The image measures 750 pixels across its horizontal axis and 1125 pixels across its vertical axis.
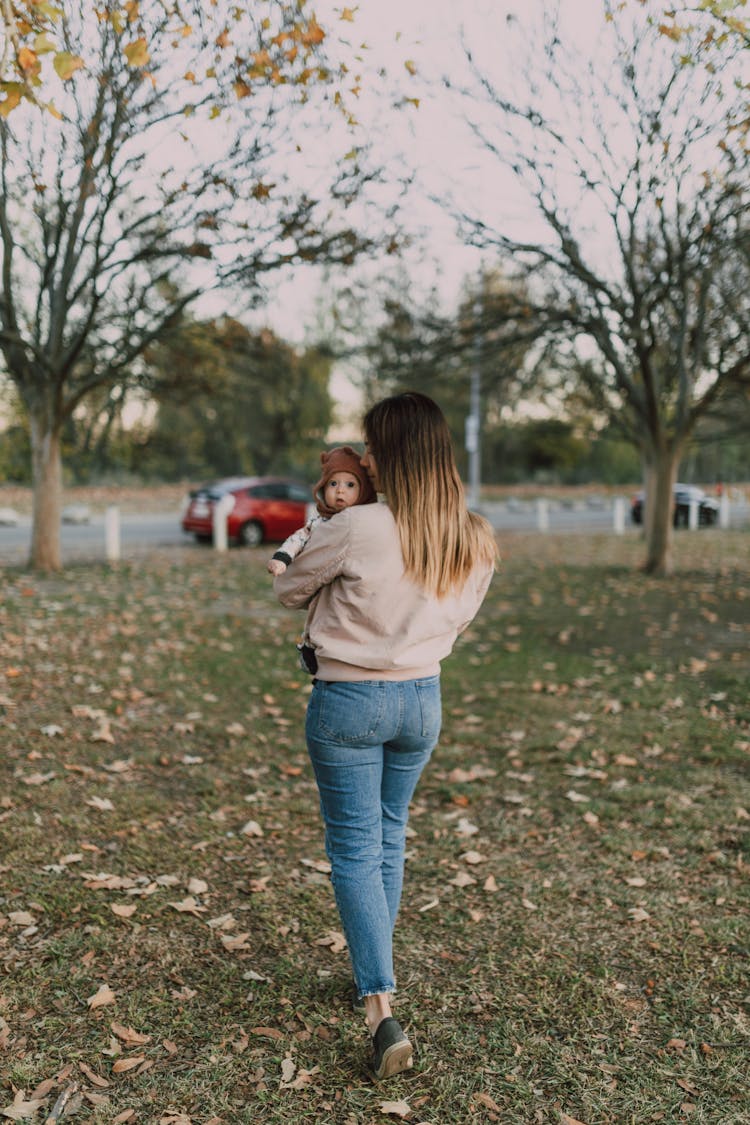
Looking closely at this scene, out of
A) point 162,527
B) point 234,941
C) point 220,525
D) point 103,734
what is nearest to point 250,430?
point 162,527

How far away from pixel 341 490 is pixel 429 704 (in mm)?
686

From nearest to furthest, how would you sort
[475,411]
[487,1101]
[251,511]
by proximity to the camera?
[487,1101] → [251,511] → [475,411]

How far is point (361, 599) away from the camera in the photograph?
8.94ft

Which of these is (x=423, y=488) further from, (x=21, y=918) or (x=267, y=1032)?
(x=21, y=918)

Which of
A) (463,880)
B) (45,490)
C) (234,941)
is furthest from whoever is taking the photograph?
(45,490)

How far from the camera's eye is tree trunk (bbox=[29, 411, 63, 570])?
13445 mm

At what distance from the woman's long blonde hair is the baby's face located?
9cm

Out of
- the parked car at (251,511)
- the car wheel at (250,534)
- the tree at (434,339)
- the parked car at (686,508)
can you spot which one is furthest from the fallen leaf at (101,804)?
the parked car at (686,508)

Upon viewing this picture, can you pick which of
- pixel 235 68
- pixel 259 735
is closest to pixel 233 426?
pixel 235 68

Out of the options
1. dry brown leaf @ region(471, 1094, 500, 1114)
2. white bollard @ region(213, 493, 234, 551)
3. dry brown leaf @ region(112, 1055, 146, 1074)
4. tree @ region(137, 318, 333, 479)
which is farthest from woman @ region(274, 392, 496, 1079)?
tree @ region(137, 318, 333, 479)

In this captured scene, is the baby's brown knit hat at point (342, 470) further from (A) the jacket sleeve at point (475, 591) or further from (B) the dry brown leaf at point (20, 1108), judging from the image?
(B) the dry brown leaf at point (20, 1108)

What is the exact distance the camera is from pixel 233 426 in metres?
Answer: 39.7

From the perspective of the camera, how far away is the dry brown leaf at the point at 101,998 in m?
3.22

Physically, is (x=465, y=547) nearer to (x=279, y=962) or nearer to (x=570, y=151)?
(x=279, y=962)
